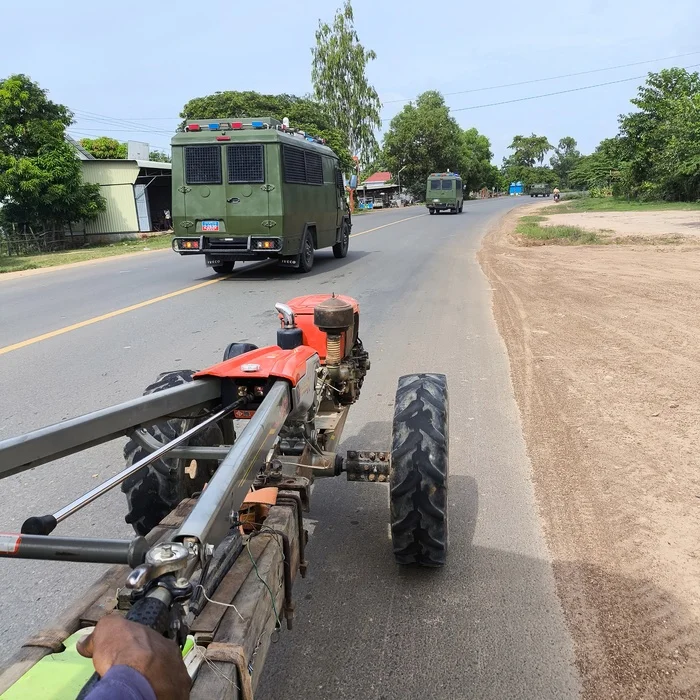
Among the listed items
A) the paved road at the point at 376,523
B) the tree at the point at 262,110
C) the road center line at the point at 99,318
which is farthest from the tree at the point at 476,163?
the paved road at the point at 376,523

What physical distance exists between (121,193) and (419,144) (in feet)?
181

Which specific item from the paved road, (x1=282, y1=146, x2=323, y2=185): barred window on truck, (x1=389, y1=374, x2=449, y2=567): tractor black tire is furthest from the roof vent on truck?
(x1=389, y1=374, x2=449, y2=567): tractor black tire

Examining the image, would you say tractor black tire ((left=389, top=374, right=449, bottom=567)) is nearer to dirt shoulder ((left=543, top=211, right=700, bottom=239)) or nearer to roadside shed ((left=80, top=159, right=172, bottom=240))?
dirt shoulder ((left=543, top=211, right=700, bottom=239))

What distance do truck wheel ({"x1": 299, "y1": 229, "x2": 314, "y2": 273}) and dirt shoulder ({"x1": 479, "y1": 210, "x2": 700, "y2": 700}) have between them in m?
5.61

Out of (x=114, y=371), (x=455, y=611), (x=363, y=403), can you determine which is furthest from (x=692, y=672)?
(x=114, y=371)

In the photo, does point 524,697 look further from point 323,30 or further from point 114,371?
point 323,30

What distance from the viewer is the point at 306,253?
1420 cm

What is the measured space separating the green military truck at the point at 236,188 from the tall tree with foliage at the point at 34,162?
42.0ft

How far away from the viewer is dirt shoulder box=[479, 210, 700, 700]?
2580 millimetres

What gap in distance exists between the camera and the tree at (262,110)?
42.7 m

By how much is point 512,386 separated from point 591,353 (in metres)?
1.49

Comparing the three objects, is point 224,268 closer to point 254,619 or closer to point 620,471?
point 620,471

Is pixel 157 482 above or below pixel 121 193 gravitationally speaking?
below

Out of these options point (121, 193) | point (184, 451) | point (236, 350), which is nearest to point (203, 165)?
point (236, 350)
